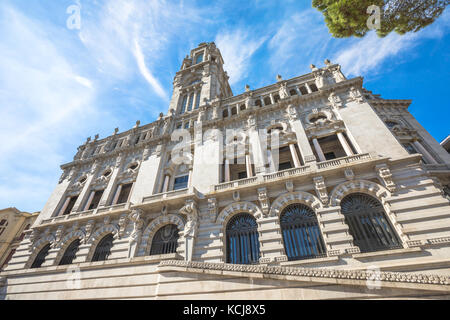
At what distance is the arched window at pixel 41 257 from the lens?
19.7m

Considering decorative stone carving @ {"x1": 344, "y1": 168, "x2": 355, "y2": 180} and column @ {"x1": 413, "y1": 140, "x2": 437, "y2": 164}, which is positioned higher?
column @ {"x1": 413, "y1": 140, "x2": 437, "y2": 164}

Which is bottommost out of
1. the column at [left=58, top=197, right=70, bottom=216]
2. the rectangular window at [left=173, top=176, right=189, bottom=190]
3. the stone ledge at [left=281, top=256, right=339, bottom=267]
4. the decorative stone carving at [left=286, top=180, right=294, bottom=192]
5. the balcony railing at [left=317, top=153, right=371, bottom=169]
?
the stone ledge at [left=281, top=256, right=339, bottom=267]

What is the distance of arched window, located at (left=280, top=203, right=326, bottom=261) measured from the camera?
1317 centimetres

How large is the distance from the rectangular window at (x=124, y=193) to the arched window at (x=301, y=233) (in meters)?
17.5

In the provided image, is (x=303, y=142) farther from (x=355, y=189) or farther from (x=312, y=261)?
(x=312, y=261)

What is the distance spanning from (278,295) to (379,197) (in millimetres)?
10304

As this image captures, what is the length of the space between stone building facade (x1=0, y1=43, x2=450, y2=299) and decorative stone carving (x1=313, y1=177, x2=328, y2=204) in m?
0.07

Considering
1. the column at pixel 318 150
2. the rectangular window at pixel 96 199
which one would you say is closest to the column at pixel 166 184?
the rectangular window at pixel 96 199

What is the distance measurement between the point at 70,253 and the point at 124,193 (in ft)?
23.9

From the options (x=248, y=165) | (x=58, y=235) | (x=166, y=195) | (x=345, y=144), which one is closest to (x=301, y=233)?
(x=248, y=165)

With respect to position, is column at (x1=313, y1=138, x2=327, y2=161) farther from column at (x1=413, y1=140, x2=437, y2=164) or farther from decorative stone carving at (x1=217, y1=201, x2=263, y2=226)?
column at (x1=413, y1=140, x2=437, y2=164)

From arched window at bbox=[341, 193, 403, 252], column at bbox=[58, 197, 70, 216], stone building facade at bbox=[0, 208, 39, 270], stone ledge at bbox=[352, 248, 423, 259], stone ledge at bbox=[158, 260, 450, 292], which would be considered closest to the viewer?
stone ledge at bbox=[158, 260, 450, 292]

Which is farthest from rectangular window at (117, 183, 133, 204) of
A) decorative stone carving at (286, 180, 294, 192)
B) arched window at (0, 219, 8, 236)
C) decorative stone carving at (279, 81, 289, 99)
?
arched window at (0, 219, 8, 236)

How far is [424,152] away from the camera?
20234 mm
